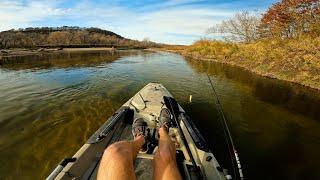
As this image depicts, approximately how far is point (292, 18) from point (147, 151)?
31902mm

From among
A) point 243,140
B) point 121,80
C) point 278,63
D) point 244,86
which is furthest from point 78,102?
point 278,63

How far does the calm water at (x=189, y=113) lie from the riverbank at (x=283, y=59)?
2325 mm

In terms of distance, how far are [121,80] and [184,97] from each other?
6508 mm

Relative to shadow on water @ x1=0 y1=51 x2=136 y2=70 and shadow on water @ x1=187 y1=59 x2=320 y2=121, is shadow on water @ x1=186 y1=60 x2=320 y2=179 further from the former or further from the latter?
shadow on water @ x1=0 y1=51 x2=136 y2=70

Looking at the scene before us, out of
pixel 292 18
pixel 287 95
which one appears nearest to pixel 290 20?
pixel 292 18

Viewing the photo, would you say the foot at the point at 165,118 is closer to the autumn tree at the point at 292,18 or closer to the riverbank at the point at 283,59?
the riverbank at the point at 283,59

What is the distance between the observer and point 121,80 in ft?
Answer: 64.6

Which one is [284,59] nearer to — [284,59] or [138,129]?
[284,59]

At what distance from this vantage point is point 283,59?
24.3 metres

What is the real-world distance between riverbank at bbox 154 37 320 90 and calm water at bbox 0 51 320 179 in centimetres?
233

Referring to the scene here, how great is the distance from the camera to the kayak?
484 centimetres

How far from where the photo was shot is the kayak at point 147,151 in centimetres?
484

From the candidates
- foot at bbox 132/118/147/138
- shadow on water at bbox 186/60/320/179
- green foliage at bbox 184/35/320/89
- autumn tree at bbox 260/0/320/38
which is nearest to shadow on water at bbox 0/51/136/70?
green foliage at bbox 184/35/320/89

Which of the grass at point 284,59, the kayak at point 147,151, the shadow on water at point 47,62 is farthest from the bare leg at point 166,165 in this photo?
the shadow on water at point 47,62
